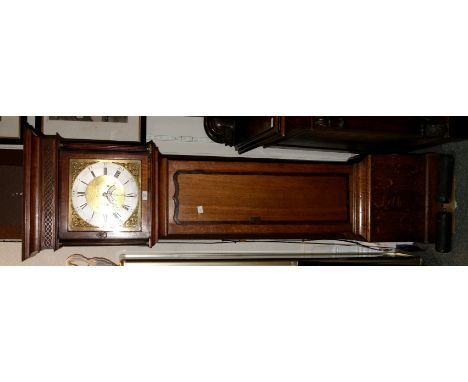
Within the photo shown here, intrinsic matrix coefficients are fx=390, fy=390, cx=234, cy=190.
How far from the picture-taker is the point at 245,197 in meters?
1.93

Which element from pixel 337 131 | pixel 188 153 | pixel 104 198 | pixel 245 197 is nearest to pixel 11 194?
pixel 104 198

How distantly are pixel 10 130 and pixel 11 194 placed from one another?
34 cm

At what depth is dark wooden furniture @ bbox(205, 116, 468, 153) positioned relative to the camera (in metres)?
1.89

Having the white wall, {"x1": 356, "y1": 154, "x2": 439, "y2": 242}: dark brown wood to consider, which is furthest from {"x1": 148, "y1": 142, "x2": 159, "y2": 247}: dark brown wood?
{"x1": 356, "y1": 154, "x2": 439, "y2": 242}: dark brown wood

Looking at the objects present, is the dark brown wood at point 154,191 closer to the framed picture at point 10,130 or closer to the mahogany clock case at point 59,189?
the mahogany clock case at point 59,189

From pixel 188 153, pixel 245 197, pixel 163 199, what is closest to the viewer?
pixel 163 199

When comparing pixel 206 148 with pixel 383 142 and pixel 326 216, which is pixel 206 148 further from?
pixel 383 142

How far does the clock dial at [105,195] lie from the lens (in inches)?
65.9

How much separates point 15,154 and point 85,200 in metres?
0.66

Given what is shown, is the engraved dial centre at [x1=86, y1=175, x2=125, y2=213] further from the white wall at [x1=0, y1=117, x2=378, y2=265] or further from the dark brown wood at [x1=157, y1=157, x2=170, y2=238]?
the white wall at [x1=0, y1=117, x2=378, y2=265]

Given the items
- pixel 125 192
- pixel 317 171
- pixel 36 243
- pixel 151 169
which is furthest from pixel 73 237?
pixel 317 171

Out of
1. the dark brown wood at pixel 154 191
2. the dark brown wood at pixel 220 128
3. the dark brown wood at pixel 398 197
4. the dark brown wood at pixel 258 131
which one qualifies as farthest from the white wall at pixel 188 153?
the dark brown wood at pixel 154 191

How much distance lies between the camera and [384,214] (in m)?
2.15

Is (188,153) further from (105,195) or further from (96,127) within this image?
(105,195)
